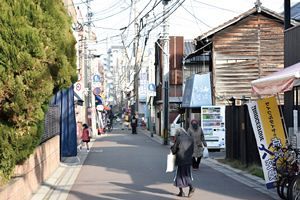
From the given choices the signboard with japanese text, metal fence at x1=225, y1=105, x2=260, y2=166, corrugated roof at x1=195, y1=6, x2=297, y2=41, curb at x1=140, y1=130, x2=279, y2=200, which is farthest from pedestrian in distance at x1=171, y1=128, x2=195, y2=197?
corrugated roof at x1=195, y1=6, x2=297, y2=41

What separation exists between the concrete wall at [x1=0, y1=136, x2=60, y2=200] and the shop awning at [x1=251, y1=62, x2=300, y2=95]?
5.47 m

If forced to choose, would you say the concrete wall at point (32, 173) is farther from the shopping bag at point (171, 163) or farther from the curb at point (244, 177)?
the curb at point (244, 177)

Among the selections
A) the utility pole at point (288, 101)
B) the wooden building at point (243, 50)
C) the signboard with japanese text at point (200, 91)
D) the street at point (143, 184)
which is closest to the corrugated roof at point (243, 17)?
the wooden building at point (243, 50)

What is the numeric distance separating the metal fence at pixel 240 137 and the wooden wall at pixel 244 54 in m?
10.8

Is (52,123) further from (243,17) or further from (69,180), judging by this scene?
(243,17)

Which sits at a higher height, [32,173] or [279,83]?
[279,83]

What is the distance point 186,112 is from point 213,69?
405 cm

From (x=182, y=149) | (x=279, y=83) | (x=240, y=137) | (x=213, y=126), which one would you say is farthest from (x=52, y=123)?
(x=213, y=126)

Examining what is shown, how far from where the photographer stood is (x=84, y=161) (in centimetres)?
2158

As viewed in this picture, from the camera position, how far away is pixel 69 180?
50.4ft

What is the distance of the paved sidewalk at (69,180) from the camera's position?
40.5 feet

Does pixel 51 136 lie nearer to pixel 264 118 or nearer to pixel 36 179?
pixel 36 179

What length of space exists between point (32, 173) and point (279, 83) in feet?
19.3

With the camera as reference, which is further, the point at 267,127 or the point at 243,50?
the point at 243,50
